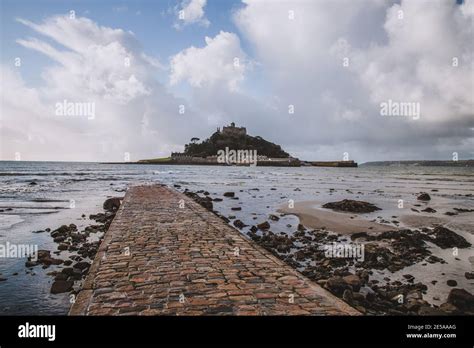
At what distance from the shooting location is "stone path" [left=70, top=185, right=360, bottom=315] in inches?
162

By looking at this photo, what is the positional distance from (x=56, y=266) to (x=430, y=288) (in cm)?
862

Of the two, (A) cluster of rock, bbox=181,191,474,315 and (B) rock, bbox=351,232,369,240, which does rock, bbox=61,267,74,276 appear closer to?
(A) cluster of rock, bbox=181,191,474,315

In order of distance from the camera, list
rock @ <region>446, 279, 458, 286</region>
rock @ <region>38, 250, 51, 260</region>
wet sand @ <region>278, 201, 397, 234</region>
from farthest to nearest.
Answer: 1. wet sand @ <region>278, 201, 397, 234</region>
2. rock @ <region>38, 250, 51, 260</region>
3. rock @ <region>446, 279, 458, 286</region>

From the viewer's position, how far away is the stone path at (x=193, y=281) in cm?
411

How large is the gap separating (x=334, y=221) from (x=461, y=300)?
8989mm

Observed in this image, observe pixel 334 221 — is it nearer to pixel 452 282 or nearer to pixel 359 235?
pixel 359 235

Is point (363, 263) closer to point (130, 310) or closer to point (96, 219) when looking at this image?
point (130, 310)

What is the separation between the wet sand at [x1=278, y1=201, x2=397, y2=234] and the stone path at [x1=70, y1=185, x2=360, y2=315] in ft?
20.5

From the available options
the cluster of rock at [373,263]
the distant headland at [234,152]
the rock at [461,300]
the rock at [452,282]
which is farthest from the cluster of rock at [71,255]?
the distant headland at [234,152]

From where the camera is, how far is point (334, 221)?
1476 cm

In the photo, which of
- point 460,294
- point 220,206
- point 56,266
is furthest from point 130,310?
point 220,206

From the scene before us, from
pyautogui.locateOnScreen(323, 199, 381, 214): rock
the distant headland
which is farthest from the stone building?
pyautogui.locateOnScreen(323, 199, 381, 214): rock

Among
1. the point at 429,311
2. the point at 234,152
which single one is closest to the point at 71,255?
the point at 429,311
